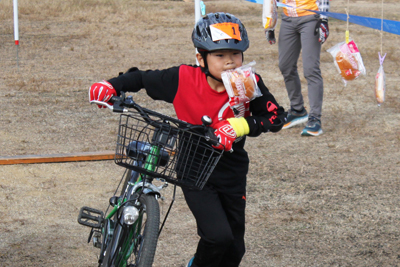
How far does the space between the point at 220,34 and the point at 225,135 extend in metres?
0.65

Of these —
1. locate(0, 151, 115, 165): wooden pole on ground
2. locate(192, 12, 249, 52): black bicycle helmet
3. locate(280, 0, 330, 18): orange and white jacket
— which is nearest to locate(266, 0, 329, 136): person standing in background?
locate(280, 0, 330, 18): orange and white jacket

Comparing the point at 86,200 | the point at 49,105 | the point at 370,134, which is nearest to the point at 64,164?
the point at 86,200

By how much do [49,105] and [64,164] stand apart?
2771 mm

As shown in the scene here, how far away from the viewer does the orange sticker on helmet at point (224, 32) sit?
3.01 meters

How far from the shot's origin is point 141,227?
300 cm

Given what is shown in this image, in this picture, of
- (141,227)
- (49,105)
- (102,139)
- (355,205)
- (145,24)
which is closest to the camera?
(141,227)

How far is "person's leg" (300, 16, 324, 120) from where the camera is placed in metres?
6.77

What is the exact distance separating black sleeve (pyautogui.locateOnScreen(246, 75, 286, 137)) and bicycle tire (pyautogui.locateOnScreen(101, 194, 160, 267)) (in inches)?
26.4

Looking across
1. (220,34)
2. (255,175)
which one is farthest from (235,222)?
(255,175)

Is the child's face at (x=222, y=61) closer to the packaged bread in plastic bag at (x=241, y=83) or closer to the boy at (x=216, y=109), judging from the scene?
the boy at (x=216, y=109)

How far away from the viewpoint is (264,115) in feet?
10.1

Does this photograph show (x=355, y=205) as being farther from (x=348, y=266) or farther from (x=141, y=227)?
(x=141, y=227)

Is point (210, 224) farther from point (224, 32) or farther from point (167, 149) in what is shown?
point (224, 32)

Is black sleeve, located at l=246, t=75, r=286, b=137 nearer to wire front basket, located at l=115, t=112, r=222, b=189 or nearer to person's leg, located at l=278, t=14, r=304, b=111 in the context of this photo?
wire front basket, located at l=115, t=112, r=222, b=189
